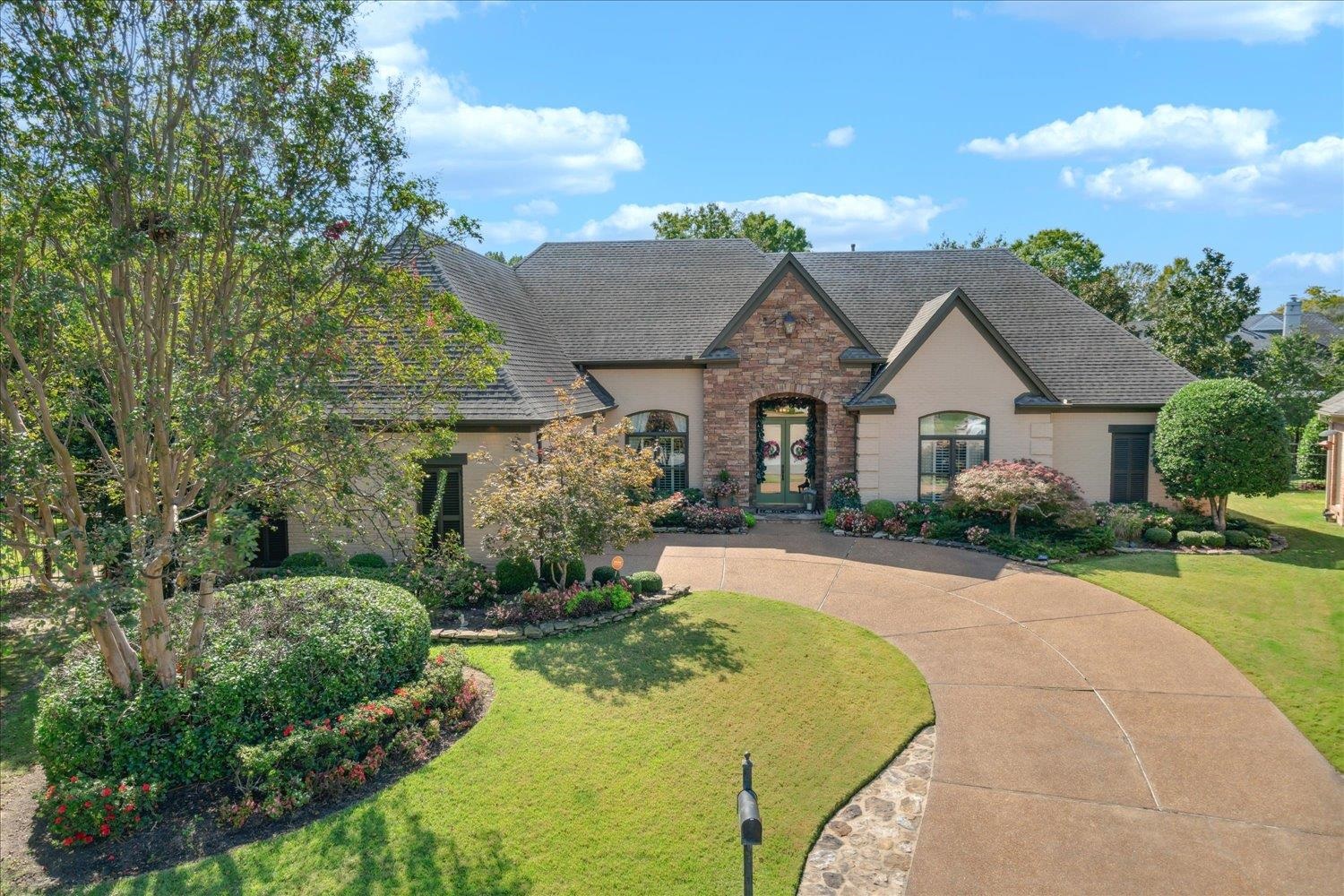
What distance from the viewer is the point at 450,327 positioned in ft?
31.3

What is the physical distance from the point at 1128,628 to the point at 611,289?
17281 mm

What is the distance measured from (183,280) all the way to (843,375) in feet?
52.3

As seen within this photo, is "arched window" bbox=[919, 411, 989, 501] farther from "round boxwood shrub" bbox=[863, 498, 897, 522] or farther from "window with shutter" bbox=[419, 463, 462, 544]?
"window with shutter" bbox=[419, 463, 462, 544]

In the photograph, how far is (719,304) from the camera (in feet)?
76.5

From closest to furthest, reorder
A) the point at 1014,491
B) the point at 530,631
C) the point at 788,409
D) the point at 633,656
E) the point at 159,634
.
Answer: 1. the point at 159,634
2. the point at 633,656
3. the point at 530,631
4. the point at 1014,491
5. the point at 788,409

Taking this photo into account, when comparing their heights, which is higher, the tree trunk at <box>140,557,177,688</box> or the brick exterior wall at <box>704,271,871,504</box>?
the brick exterior wall at <box>704,271,871,504</box>

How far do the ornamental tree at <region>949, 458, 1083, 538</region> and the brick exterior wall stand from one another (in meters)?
3.61

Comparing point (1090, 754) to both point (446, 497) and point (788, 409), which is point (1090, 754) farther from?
point (788, 409)

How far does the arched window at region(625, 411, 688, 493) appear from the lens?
2173 centimetres

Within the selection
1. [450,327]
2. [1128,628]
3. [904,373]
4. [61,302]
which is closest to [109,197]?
[61,302]

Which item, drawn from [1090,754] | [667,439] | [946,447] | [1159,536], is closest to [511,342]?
[667,439]

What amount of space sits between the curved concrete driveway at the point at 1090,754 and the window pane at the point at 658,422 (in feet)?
25.5

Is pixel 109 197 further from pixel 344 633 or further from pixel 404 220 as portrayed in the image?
pixel 344 633

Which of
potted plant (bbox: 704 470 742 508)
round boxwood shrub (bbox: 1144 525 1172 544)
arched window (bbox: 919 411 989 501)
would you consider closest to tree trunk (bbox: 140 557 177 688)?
potted plant (bbox: 704 470 742 508)
